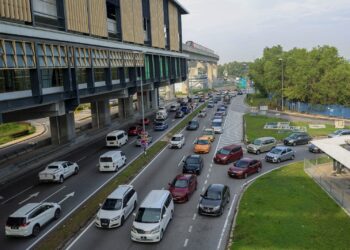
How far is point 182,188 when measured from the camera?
29.6 meters

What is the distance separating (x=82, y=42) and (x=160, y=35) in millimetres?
40300

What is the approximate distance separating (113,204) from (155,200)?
3.09m

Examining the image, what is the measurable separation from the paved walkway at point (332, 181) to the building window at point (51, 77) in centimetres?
2522

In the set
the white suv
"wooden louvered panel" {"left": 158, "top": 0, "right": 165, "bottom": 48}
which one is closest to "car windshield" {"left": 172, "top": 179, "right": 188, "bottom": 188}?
the white suv

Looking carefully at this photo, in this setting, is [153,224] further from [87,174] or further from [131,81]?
[131,81]

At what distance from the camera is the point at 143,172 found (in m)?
38.9

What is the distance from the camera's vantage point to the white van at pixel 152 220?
873 inches

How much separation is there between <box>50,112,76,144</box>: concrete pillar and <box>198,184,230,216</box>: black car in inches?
1126

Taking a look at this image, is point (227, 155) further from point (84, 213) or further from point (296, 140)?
point (84, 213)

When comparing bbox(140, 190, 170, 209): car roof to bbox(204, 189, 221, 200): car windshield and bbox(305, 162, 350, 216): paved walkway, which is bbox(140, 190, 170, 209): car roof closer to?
bbox(204, 189, 221, 200): car windshield


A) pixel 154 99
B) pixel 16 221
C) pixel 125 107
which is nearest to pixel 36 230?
pixel 16 221

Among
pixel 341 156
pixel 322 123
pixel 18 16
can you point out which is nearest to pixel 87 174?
pixel 18 16

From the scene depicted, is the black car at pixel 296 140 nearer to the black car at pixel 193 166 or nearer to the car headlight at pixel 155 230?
the black car at pixel 193 166

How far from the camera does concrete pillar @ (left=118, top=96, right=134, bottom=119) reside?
77.2m
